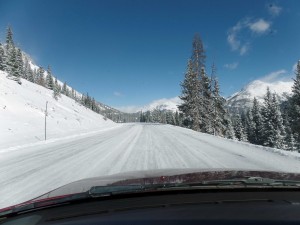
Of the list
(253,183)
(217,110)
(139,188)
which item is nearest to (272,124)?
(217,110)

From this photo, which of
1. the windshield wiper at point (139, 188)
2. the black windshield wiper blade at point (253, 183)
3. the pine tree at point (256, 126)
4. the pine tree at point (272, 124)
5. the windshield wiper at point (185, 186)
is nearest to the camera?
the windshield wiper at point (139, 188)

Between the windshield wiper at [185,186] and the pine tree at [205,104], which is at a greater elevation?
the pine tree at [205,104]

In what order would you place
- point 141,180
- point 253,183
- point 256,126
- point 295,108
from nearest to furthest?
point 253,183, point 141,180, point 295,108, point 256,126

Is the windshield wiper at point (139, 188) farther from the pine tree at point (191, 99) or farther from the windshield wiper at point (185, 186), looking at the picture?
the pine tree at point (191, 99)

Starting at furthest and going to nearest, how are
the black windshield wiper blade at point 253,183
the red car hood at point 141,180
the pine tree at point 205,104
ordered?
the pine tree at point 205,104, the red car hood at point 141,180, the black windshield wiper blade at point 253,183

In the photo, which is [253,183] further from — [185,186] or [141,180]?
[141,180]

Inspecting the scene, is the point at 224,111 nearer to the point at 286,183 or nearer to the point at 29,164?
the point at 29,164

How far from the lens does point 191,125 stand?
5344cm

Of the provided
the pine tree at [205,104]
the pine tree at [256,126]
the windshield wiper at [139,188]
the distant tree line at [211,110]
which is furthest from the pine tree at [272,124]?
the windshield wiper at [139,188]

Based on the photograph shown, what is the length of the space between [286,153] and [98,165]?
8089mm

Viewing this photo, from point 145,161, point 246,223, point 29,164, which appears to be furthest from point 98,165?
point 246,223

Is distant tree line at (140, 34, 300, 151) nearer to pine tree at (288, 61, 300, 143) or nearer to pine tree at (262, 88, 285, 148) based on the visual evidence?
pine tree at (262, 88, 285, 148)

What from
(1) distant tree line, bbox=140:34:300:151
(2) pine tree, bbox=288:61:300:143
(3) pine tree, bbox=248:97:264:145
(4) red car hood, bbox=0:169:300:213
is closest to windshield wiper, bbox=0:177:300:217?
(4) red car hood, bbox=0:169:300:213

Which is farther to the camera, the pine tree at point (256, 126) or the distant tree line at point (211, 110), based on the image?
the pine tree at point (256, 126)
